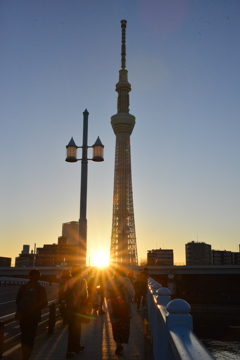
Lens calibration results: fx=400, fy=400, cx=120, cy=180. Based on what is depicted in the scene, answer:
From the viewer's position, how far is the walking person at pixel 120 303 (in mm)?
8180

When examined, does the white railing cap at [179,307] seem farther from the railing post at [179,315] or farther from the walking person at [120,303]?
the walking person at [120,303]

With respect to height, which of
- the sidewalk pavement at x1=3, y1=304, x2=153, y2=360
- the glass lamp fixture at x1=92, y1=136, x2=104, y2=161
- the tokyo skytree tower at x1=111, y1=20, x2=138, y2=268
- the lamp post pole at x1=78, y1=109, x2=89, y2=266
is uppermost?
the tokyo skytree tower at x1=111, y1=20, x2=138, y2=268

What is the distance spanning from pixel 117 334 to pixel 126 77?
123423mm

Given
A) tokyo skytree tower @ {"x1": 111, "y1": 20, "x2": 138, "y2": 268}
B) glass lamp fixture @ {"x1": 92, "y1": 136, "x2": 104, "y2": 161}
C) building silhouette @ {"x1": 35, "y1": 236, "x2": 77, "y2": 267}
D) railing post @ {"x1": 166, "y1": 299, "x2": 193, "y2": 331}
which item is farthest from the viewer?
building silhouette @ {"x1": 35, "y1": 236, "x2": 77, "y2": 267}

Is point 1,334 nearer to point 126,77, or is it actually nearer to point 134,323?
point 134,323

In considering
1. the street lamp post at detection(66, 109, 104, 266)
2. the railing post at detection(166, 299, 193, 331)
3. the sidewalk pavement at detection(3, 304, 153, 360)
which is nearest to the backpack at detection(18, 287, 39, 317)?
the sidewalk pavement at detection(3, 304, 153, 360)

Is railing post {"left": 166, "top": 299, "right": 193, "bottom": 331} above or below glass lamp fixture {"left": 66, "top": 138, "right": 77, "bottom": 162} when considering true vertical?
below

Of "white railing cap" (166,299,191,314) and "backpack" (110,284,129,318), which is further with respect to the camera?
"backpack" (110,284,129,318)

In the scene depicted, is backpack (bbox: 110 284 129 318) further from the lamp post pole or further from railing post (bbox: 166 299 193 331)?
the lamp post pole

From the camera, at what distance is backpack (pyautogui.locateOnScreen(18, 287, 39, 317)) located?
7047mm

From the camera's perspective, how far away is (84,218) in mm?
15266

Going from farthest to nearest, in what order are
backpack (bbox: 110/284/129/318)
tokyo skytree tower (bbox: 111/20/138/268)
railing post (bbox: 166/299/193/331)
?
tokyo skytree tower (bbox: 111/20/138/268)
backpack (bbox: 110/284/129/318)
railing post (bbox: 166/299/193/331)

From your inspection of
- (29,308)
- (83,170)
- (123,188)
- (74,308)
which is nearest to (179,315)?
(29,308)

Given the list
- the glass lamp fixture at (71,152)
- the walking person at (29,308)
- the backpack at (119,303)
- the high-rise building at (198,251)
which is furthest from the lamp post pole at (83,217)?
the high-rise building at (198,251)
